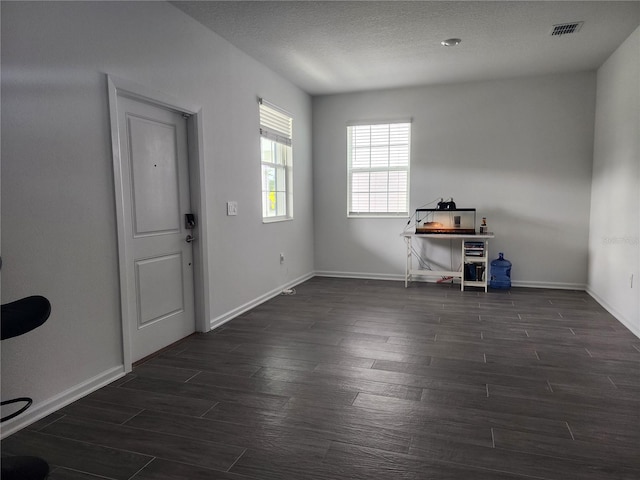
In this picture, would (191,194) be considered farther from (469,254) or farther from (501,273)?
(501,273)

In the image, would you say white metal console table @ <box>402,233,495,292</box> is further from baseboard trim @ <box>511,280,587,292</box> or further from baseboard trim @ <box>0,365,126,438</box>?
baseboard trim @ <box>0,365,126,438</box>

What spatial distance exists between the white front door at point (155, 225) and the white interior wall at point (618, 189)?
12.6 feet

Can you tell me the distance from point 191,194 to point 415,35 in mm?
2476

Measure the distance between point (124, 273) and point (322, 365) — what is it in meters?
1.48

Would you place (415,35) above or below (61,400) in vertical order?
above

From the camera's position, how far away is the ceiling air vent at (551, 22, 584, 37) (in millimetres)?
3605

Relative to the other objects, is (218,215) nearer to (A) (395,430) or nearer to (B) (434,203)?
(A) (395,430)

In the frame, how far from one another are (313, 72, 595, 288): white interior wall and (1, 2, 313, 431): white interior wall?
300 cm

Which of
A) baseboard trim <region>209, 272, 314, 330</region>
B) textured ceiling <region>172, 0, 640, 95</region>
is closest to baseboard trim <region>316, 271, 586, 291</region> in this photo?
baseboard trim <region>209, 272, 314, 330</region>

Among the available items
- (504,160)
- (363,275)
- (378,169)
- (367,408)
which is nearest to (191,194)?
(367,408)

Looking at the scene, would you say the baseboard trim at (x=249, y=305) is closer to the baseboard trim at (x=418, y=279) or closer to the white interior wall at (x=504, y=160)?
the baseboard trim at (x=418, y=279)

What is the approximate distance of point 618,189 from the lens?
414 centimetres

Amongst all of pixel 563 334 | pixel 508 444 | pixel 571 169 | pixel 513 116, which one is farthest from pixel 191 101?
pixel 571 169

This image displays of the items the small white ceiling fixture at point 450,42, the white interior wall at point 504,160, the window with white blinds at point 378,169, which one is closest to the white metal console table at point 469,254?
the white interior wall at point 504,160
